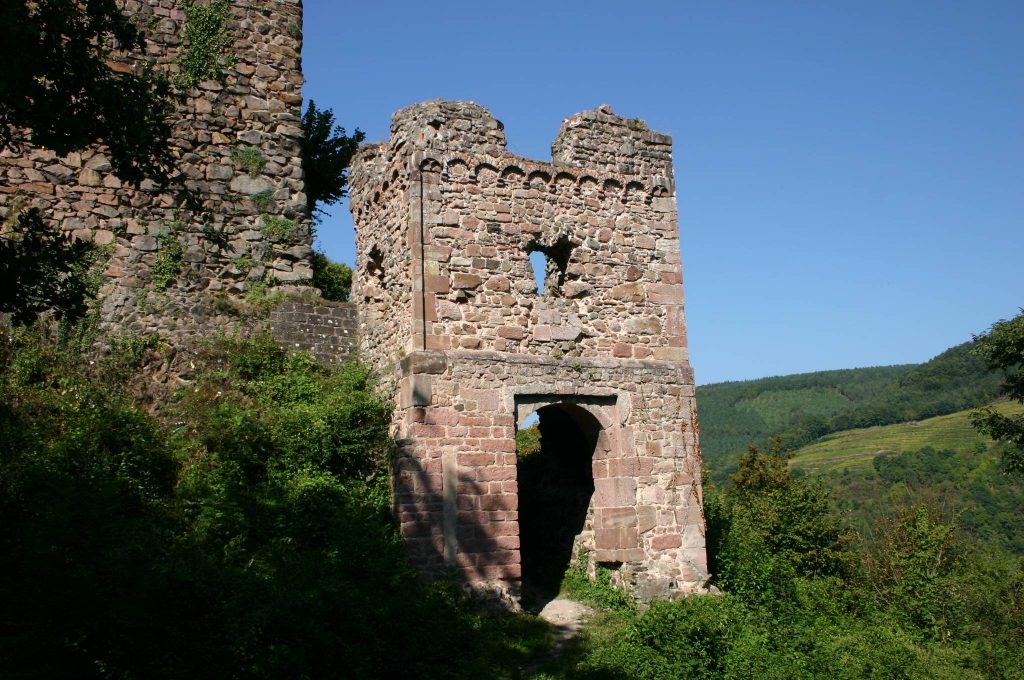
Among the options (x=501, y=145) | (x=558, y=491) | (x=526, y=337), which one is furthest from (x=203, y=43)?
(x=558, y=491)

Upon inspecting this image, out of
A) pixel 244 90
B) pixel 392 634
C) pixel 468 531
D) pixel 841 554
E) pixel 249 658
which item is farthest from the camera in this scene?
pixel 841 554

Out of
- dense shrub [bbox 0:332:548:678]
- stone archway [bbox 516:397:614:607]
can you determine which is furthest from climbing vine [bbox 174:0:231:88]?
stone archway [bbox 516:397:614:607]

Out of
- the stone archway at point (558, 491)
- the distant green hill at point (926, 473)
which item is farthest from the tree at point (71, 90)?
the distant green hill at point (926, 473)

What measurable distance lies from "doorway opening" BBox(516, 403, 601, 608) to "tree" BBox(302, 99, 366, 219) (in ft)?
25.2

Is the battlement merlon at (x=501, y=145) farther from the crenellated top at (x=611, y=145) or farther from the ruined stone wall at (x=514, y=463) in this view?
the ruined stone wall at (x=514, y=463)

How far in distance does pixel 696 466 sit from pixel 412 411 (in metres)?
4.37

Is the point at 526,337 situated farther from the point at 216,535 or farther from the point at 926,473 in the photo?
the point at 926,473

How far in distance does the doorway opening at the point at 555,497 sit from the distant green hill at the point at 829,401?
183ft

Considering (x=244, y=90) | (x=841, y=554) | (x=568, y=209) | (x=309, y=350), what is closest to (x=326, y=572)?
(x=309, y=350)

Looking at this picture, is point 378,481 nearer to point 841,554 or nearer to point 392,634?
point 392,634

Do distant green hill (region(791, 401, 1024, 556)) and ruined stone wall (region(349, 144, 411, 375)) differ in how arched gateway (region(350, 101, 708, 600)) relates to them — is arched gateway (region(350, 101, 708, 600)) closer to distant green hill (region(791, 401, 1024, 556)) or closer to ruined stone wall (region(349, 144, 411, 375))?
ruined stone wall (region(349, 144, 411, 375))

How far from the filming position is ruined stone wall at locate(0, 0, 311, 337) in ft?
39.8

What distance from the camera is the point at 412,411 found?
34.7ft

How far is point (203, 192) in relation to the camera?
12883 mm
